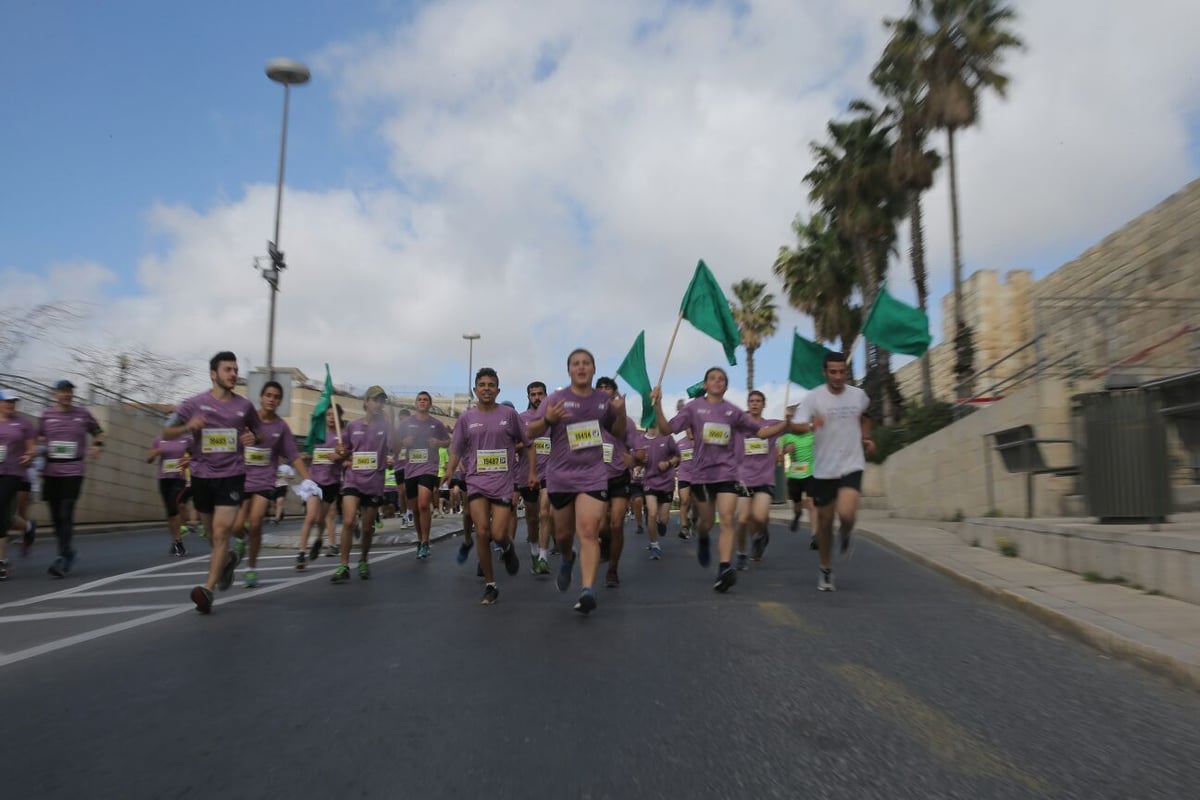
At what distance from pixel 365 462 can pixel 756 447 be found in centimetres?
470

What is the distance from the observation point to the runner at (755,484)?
10.7 metres

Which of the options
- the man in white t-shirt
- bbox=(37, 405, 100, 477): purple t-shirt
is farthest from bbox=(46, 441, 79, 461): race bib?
the man in white t-shirt

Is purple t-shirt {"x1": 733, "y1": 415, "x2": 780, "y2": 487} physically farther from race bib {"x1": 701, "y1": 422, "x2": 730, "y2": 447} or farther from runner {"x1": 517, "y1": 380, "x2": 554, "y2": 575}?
runner {"x1": 517, "y1": 380, "x2": 554, "y2": 575}

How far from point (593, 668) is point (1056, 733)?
89.6 inches

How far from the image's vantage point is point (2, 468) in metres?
10.3

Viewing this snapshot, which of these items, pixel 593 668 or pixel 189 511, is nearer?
pixel 593 668

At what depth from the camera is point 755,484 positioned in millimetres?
11547

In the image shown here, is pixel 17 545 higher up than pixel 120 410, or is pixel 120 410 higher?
pixel 120 410

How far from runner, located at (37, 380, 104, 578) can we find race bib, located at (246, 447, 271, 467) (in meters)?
2.28

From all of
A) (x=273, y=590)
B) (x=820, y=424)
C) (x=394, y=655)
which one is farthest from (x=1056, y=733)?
(x=273, y=590)

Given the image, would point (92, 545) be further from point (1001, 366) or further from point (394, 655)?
point (1001, 366)

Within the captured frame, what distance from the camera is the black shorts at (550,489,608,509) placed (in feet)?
25.3

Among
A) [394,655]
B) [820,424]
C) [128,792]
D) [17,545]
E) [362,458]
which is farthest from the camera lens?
[17,545]

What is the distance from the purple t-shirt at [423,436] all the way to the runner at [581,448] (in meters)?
3.97
